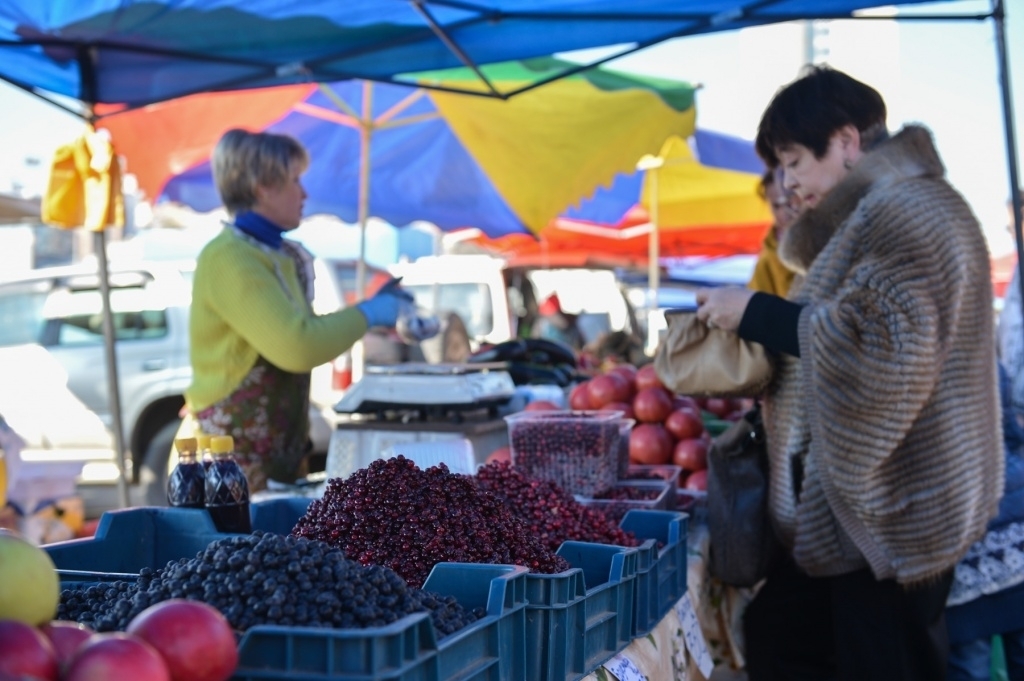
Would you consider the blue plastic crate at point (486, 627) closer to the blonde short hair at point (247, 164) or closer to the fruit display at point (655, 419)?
the fruit display at point (655, 419)

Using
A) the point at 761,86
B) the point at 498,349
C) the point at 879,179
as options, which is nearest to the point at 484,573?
the point at 879,179

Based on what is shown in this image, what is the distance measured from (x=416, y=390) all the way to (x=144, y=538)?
1310 mm

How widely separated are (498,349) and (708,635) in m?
2.14

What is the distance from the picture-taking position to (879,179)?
93.0 inches

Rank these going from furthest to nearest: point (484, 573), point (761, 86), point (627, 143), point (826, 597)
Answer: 1. point (761, 86)
2. point (627, 143)
3. point (826, 597)
4. point (484, 573)

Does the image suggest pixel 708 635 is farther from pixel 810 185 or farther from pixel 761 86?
pixel 761 86

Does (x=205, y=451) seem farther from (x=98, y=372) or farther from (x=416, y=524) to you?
(x=98, y=372)

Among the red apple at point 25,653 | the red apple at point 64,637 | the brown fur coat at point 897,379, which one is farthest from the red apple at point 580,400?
the red apple at point 25,653

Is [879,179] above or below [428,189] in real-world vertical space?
below

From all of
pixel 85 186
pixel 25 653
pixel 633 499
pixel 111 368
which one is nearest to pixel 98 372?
pixel 111 368

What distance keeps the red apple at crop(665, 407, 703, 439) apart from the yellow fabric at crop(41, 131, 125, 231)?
2.59 metres

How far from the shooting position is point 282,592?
3.60 feet

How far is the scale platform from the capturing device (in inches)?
127

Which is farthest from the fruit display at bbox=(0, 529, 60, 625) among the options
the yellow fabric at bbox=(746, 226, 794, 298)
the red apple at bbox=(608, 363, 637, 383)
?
the yellow fabric at bbox=(746, 226, 794, 298)
